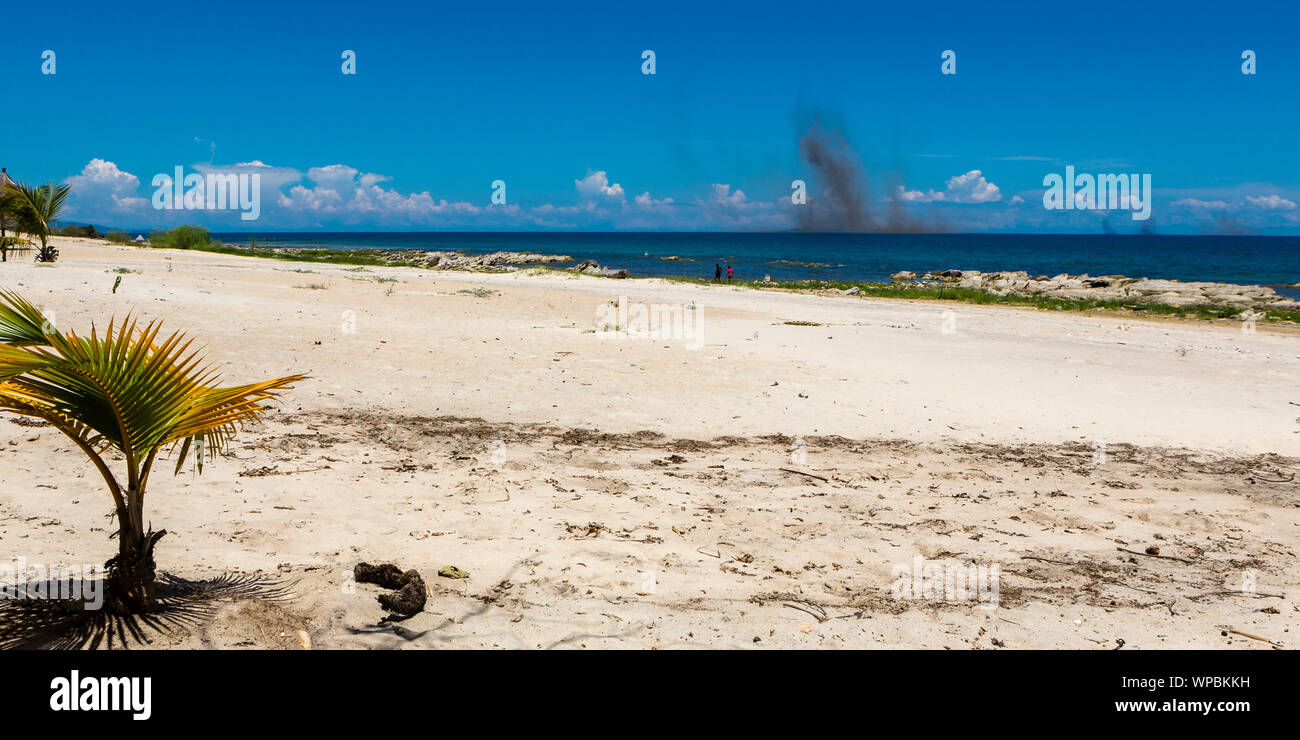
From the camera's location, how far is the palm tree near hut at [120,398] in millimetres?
3342

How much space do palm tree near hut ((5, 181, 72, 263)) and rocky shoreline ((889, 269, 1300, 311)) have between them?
133 ft

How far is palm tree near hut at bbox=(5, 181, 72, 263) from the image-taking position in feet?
77.7

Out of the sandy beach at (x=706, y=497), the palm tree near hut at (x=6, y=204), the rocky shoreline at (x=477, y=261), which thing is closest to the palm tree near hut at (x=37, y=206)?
the palm tree near hut at (x=6, y=204)

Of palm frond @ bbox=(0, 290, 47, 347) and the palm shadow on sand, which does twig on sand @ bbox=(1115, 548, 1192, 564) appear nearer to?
the palm shadow on sand

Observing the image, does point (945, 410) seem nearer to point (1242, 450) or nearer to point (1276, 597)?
point (1242, 450)

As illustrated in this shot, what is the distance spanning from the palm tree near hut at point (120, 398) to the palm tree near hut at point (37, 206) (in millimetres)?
26281

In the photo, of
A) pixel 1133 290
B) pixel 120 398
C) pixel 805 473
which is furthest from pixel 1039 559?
pixel 1133 290

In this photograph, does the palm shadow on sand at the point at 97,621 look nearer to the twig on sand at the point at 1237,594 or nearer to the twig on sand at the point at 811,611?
the twig on sand at the point at 811,611

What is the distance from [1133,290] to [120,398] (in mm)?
46170

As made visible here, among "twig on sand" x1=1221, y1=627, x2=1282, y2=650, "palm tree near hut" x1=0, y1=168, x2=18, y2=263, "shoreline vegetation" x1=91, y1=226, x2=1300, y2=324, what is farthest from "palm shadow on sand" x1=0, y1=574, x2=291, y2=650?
"shoreline vegetation" x1=91, y1=226, x2=1300, y2=324
